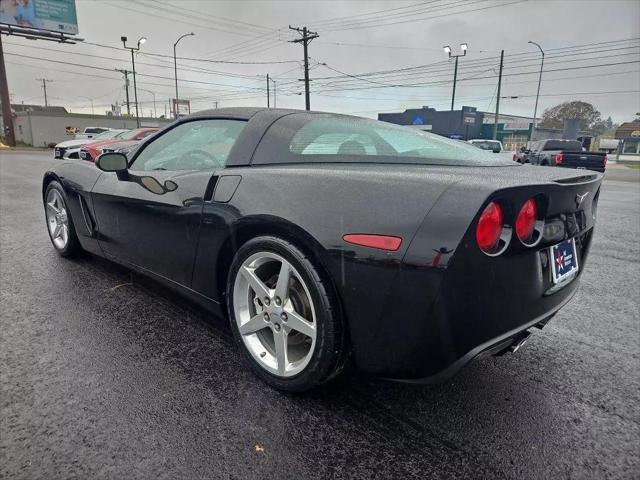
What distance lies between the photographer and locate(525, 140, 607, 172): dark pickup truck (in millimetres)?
15641

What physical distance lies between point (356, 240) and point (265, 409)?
87cm

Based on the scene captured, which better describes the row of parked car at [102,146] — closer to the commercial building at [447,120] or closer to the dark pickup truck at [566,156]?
the dark pickup truck at [566,156]

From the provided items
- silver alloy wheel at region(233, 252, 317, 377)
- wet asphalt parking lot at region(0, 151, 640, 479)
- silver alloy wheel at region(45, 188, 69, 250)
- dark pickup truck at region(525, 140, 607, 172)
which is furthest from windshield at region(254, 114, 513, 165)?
dark pickup truck at region(525, 140, 607, 172)

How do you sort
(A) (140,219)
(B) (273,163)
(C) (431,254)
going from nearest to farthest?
(C) (431,254) < (B) (273,163) < (A) (140,219)

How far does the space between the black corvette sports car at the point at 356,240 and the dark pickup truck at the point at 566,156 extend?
15.6 meters

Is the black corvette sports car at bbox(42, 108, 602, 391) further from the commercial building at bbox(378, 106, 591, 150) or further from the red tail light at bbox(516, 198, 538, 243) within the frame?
the commercial building at bbox(378, 106, 591, 150)

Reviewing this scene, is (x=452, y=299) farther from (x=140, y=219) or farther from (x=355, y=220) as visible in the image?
(x=140, y=219)

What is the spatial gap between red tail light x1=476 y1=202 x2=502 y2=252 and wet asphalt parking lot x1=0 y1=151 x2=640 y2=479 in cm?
81

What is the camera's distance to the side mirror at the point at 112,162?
2.79m

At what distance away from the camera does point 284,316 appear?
6.51 ft

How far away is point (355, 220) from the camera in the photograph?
66.6 inches

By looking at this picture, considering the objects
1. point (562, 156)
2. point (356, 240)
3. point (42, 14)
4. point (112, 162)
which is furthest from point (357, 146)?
point (42, 14)

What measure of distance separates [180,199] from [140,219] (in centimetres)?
48

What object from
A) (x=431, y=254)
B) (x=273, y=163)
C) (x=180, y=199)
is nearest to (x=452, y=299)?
(x=431, y=254)
